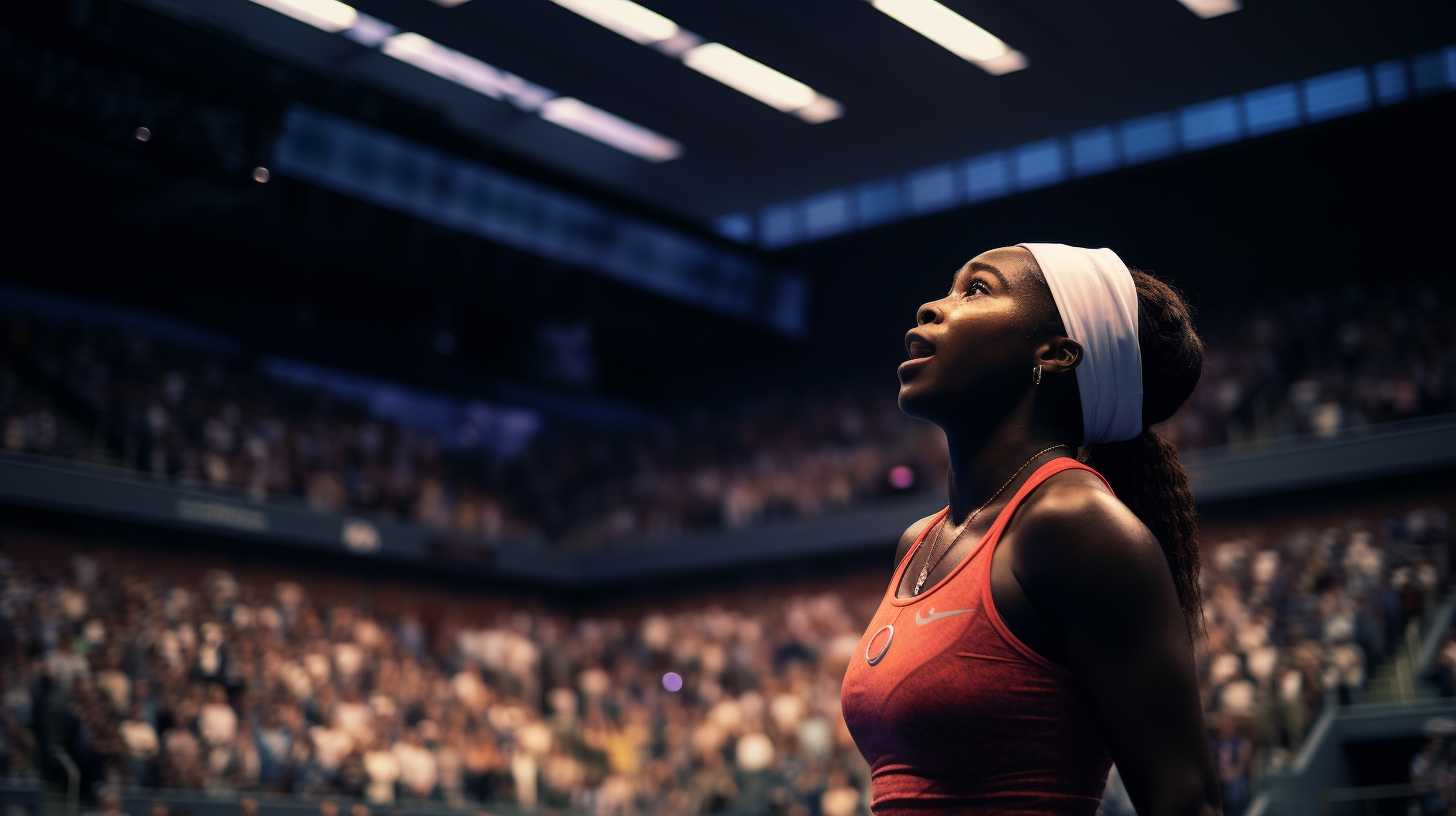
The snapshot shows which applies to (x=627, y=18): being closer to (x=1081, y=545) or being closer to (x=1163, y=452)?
(x=1163, y=452)

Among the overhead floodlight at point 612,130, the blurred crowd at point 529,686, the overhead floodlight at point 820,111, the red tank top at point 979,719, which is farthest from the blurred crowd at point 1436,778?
the red tank top at point 979,719

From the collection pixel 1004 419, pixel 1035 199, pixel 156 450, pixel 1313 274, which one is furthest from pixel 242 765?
pixel 1313 274

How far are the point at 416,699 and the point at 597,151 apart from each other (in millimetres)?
7251

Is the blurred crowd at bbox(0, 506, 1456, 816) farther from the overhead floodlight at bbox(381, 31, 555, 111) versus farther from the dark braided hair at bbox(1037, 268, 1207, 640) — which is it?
the dark braided hair at bbox(1037, 268, 1207, 640)

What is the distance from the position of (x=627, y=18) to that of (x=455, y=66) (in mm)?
1054

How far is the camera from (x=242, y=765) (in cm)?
1341

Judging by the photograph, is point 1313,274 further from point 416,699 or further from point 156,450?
point 156,450

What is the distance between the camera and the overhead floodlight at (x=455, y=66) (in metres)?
5.50

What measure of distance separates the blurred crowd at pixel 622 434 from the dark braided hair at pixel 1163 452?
16198 millimetres


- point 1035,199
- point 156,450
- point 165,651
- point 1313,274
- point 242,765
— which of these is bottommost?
point 242,765

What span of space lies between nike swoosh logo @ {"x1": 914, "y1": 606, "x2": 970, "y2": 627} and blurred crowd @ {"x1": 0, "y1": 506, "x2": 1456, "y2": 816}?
1017cm

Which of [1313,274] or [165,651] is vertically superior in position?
[1313,274]

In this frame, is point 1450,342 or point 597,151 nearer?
point 597,151

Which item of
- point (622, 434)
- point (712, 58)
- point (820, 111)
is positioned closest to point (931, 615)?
point (712, 58)
